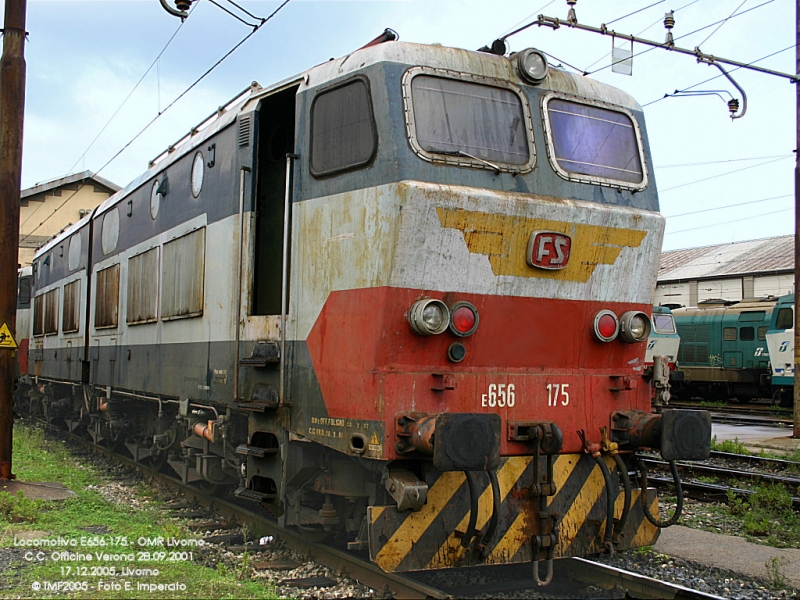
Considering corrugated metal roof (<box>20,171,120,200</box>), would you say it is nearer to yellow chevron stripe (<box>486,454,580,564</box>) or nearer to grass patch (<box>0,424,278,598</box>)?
grass patch (<box>0,424,278,598</box>)

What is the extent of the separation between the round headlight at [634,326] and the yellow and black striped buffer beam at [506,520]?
3.08 feet

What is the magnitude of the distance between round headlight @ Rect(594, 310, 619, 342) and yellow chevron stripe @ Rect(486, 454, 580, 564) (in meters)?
0.91

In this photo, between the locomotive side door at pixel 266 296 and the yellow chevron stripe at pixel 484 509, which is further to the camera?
the locomotive side door at pixel 266 296

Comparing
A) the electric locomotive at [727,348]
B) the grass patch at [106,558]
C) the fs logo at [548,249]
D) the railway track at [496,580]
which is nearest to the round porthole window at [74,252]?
the grass patch at [106,558]

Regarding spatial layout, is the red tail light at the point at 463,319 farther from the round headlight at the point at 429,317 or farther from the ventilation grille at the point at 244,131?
the ventilation grille at the point at 244,131

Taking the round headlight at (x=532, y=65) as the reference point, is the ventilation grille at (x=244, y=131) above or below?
below

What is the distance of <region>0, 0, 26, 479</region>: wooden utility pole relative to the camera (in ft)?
34.1

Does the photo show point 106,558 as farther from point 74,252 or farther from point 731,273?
point 731,273

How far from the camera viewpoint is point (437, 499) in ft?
17.7

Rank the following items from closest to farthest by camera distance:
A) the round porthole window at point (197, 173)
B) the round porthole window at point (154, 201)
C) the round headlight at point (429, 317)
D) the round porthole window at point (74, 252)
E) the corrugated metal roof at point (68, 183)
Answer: the round headlight at point (429, 317), the round porthole window at point (197, 173), the round porthole window at point (154, 201), the round porthole window at point (74, 252), the corrugated metal roof at point (68, 183)

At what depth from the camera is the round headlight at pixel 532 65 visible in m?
5.93

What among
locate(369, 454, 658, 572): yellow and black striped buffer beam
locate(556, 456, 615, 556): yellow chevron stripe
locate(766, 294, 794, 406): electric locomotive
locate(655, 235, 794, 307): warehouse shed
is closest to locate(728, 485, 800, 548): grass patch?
locate(369, 454, 658, 572): yellow and black striped buffer beam

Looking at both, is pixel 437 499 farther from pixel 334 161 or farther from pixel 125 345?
pixel 125 345

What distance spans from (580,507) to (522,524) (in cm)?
52
